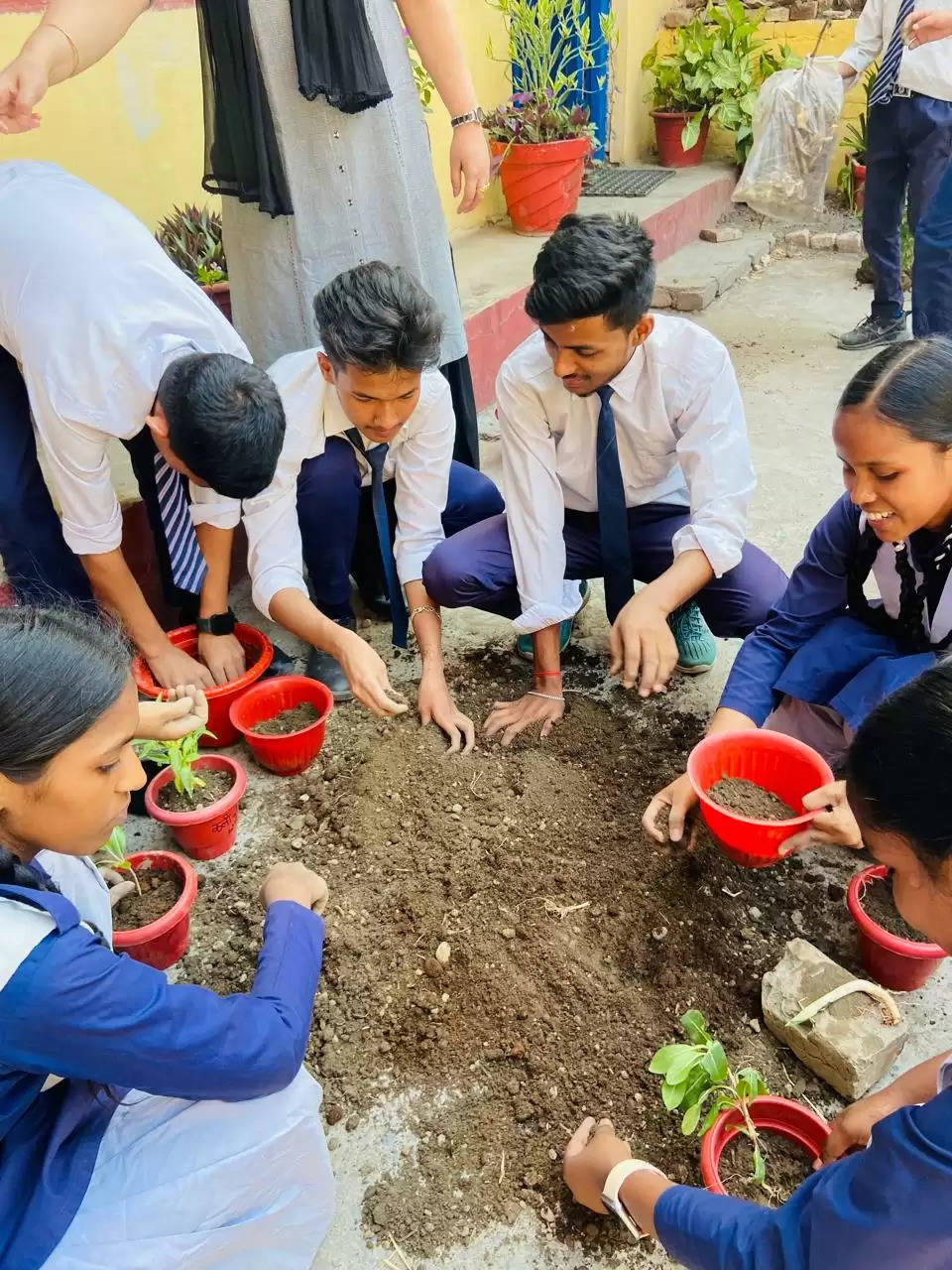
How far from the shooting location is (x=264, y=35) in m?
2.14

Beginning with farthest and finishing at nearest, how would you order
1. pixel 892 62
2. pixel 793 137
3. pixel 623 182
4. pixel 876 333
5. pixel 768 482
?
pixel 623 182
pixel 793 137
pixel 876 333
pixel 892 62
pixel 768 482

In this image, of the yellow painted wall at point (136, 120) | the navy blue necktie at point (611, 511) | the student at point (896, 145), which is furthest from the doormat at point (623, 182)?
the navy blue necktie at point (611, 511)

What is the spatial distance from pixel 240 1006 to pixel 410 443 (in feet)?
5.16

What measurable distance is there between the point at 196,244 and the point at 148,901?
2396 millimetres

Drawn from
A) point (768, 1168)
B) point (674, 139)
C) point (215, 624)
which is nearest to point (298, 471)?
point (215, 624)

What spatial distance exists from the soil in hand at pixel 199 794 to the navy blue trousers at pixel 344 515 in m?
0.71

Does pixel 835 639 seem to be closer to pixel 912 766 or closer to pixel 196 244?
pixel 912 766

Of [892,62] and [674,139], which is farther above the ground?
[892,62]

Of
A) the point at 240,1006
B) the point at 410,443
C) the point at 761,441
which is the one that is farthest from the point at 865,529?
the point at 761,441

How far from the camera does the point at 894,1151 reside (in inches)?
34.5

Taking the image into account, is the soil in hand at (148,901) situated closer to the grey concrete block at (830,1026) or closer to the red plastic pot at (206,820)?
the red plastic pot at (206,820)

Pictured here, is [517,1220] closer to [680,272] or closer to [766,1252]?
[766,1252]

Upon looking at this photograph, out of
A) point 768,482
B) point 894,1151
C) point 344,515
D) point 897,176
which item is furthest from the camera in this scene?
point 897,176

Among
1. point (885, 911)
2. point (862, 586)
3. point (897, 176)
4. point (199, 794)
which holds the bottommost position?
point (885, 911)
